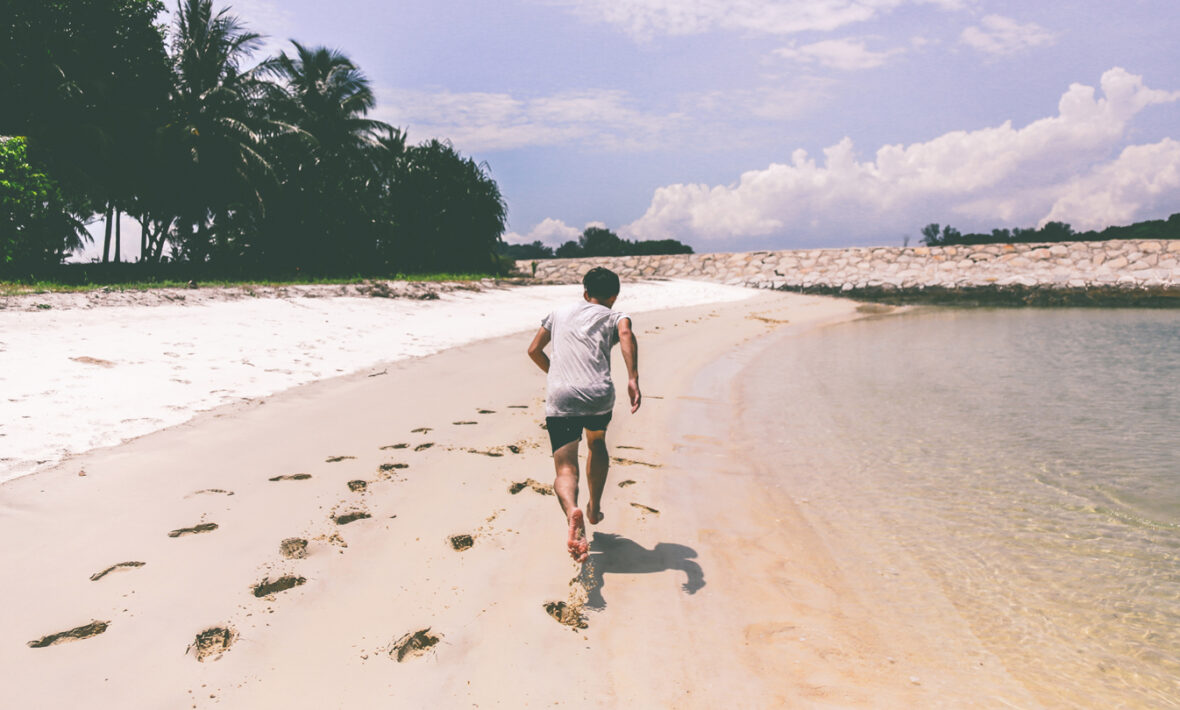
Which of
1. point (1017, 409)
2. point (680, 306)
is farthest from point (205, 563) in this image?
point (680, 306)

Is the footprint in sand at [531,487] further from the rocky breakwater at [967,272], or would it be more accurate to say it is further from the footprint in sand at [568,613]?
the rocky breakwater at [967,272]

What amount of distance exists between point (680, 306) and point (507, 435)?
16997 millimetres

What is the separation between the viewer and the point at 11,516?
3.47m

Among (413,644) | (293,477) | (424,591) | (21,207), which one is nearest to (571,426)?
(424,591)

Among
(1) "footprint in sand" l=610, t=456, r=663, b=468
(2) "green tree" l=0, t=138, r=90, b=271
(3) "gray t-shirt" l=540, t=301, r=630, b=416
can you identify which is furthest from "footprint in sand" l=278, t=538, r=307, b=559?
(2) "green tree" l=0, t=138, r=90, b=271

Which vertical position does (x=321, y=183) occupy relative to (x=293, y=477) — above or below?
above

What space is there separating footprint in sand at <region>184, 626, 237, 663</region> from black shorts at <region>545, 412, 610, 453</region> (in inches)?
66.3

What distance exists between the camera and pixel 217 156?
25.0 meters

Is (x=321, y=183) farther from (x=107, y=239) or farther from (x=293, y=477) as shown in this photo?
(x=293, y=477)

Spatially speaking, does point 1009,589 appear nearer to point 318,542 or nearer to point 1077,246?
point 318,542

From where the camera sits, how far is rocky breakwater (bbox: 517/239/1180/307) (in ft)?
94.7

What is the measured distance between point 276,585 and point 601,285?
7.43 feet

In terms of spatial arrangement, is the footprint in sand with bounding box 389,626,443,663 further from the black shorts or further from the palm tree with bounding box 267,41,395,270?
the palm tree with bounding box 267,41,395,270

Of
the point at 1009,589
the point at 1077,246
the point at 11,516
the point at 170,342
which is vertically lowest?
the point at 1009,589
